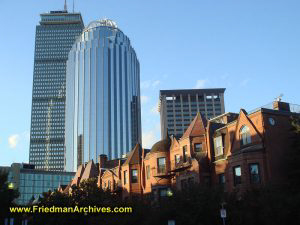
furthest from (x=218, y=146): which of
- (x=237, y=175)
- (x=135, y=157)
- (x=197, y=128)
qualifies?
(x=135, y=157)

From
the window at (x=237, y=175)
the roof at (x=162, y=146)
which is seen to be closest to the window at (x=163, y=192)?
the roof at (x=162, y=146)

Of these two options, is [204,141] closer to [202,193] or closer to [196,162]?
[196,162]

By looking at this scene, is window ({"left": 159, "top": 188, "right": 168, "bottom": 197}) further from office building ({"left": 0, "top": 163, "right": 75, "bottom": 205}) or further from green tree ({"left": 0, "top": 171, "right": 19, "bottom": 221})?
office building ({"left": 0, "top": 163, "right": 75, "bottom": 205})

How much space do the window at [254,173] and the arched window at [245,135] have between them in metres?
2.69

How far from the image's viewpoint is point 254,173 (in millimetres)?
41688

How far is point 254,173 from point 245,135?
4315mm

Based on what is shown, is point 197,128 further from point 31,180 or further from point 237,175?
point 31,180

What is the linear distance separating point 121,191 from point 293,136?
31.1 meters

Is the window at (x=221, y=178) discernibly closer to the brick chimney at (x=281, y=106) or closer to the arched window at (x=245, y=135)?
the arched window at (x=245, y=135)

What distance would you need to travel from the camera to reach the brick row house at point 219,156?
137ft

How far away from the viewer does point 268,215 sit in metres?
32.1

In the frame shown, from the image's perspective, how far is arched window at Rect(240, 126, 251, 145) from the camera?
→ 4356cm

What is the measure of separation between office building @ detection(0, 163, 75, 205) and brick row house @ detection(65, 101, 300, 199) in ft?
412

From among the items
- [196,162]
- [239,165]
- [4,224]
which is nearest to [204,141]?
[196,162]
